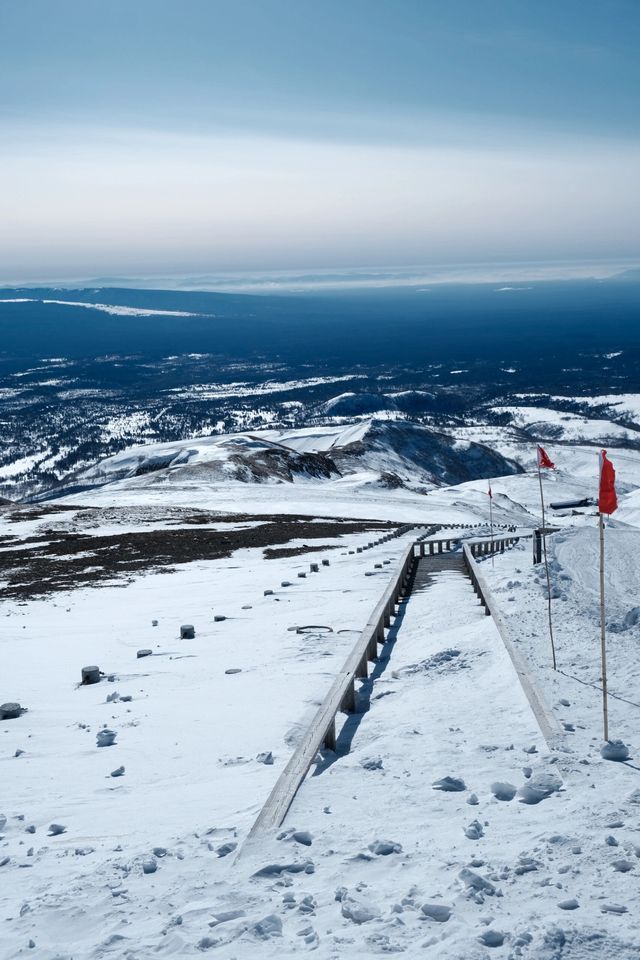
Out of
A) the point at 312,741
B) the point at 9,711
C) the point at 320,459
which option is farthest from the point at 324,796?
the point at 320,459

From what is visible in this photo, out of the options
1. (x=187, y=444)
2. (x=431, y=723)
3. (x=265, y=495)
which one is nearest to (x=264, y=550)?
(x=431, y=723)

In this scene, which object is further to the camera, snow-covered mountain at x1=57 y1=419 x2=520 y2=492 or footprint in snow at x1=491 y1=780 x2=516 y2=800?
snow-covered mountain at x1=57 y1=419 x2=520 y2=492

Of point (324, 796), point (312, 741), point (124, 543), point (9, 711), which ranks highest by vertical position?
point (312, 741)

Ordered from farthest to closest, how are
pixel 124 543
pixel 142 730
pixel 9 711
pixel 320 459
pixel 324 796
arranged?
pixel 320 459 → pixel 124 543 → pixel 9 711 → pixel 142 730 → pixel 324 796

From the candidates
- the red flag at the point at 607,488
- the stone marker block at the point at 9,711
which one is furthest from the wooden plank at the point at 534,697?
the stone marker block at the point at 9,711

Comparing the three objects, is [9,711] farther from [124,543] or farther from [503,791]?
[124,543]

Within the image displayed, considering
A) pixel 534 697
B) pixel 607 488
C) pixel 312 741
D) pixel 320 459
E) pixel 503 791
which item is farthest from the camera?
pixel 320 459

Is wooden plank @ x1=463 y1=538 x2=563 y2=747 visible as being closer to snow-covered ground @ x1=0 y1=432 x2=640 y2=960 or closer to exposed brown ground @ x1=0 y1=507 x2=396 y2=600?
snow-covered ground @ x1=0 y1=432 x2=640 y2=960

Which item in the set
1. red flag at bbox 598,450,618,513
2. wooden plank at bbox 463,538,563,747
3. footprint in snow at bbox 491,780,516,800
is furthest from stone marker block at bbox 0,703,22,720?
red flag at bbox 598,450,618,513

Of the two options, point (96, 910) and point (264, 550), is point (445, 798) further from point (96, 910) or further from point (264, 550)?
point (264, 550)

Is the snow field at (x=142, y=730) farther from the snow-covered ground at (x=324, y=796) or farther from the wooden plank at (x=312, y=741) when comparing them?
the wooden plank at (x=312, y=741)
